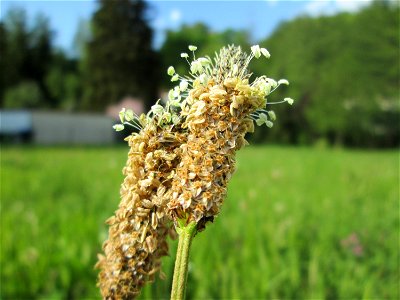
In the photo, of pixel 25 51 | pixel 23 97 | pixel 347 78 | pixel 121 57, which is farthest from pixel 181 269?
pixel 25 51

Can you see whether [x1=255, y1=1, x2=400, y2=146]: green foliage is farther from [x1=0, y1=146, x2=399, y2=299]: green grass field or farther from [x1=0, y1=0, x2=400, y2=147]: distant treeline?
[x1=0, y1=146, x2=399, y2=299]: green grass field

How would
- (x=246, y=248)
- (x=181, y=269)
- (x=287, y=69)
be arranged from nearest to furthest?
(x=181, y=269) → (x=246, y=248) → (x=287, y=69)

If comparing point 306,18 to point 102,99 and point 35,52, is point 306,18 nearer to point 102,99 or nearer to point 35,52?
point 102,99

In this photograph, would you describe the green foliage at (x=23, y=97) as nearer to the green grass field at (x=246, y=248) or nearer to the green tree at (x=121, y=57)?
the green tree at (x=121, y=57)

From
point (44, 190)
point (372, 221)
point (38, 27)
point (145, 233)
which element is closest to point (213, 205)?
point (145, 233)

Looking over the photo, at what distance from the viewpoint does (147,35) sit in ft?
139

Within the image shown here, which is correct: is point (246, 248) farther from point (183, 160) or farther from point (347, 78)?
point (347, 78)

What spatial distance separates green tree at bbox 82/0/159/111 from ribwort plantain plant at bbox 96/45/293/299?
39.8m

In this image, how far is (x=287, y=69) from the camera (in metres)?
40.0

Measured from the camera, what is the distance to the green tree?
4097 centimetres

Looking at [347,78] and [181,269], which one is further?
[347,78]

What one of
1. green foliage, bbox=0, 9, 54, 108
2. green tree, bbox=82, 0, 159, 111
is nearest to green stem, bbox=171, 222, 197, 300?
green tree, bbox=82, 0, 159, 111

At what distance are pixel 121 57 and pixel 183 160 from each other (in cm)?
4165

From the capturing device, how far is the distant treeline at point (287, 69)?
36906 millimetres
